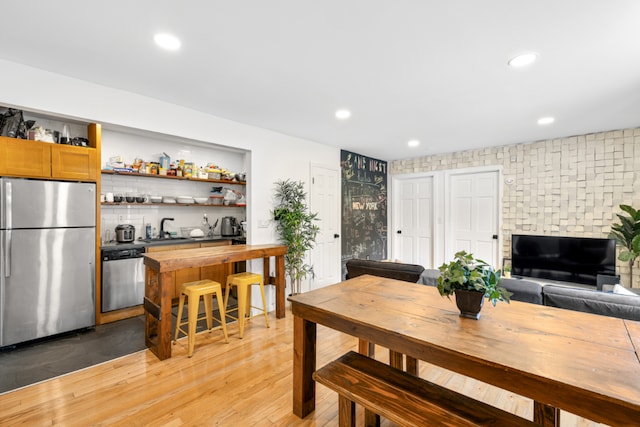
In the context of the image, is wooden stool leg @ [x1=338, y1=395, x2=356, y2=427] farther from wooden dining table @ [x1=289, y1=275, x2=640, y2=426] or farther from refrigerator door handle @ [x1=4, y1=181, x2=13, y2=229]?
refrigerator door handle @ [x1=4, y1=181, x2=13, y2=229]

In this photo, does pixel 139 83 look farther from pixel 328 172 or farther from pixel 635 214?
pixel 635 214

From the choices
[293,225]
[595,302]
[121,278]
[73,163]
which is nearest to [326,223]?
[293,225]

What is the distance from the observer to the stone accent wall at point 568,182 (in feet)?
12.6

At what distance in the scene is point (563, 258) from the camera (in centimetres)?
406

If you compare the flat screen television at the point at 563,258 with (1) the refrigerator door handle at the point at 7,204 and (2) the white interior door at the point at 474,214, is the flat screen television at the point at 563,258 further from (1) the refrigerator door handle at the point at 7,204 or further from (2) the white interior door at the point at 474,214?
(1) the refrigerator door handle at the point at 7,204

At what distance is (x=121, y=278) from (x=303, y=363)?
271cm

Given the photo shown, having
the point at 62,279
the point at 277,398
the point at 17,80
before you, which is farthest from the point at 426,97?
the point at 62,279

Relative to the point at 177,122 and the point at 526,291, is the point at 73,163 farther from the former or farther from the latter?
the point at 526,291

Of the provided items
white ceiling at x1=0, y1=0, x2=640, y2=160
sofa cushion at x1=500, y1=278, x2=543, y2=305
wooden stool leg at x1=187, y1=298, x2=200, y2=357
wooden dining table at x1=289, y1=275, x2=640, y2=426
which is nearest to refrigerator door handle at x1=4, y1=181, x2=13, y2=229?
white ceiling at x1=0, y1=0, x2=640, y2=160

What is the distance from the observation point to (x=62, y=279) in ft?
9.16

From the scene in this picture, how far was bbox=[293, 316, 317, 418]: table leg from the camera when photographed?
180cm

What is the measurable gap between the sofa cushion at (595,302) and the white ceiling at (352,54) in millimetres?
1656

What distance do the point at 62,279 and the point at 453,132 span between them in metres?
4.85

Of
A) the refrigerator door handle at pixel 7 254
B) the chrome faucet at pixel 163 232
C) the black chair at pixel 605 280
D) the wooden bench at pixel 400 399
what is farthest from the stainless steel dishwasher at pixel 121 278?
the black chair at pixel 605 280
